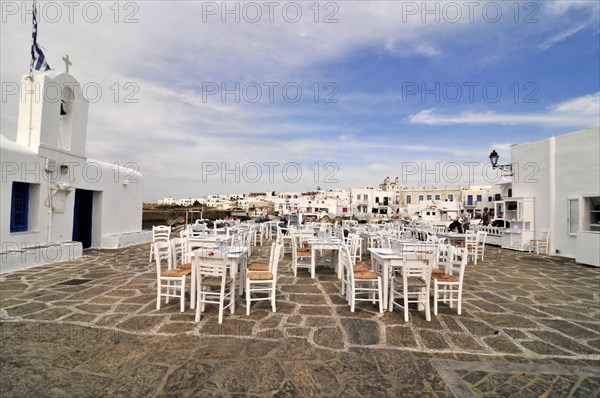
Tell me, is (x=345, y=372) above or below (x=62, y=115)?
below

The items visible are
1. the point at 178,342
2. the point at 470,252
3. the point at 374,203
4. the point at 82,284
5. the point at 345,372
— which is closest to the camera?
the point at 345,372

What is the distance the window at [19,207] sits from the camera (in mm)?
8320

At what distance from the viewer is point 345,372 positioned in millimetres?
3207

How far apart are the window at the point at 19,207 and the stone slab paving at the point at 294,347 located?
3148 mm

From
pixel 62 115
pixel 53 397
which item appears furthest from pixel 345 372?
pixel 62 115

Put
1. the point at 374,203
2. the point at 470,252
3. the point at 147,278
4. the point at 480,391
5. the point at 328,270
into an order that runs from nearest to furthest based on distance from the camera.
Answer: the point at 480,391 → the point at 147,278 → the point at 328,270 → the point at 470,252 → the point at 374,203

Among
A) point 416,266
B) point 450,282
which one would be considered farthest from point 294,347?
point 450,282

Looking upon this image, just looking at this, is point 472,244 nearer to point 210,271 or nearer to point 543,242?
point 543,242

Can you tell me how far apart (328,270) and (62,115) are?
9.37 meters

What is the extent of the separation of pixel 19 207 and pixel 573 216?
16931 mm

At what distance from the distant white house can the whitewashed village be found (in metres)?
0.04

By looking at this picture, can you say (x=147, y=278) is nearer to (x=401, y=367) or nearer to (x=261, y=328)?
(x=261, y=328)

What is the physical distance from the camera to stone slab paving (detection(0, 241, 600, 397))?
2.96 m

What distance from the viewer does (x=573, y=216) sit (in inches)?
436
